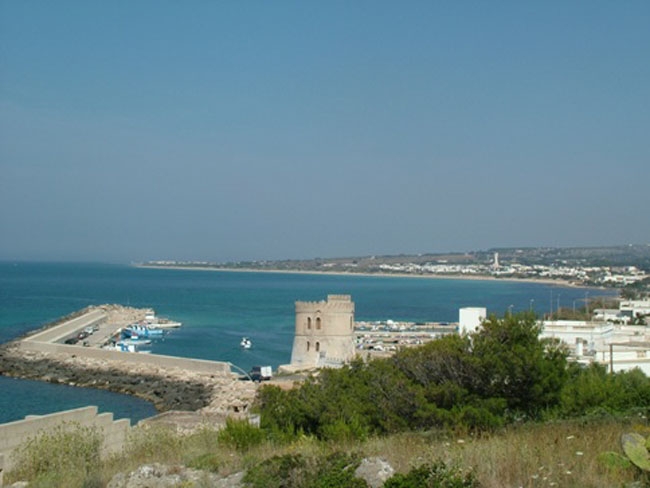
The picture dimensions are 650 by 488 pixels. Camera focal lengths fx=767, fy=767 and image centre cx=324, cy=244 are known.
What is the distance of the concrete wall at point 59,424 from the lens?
37.2 ft

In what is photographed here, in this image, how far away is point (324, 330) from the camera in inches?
1067

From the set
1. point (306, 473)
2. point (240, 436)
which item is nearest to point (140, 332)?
point (240, 436)

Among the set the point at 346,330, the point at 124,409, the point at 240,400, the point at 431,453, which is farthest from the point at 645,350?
the point at 431,453

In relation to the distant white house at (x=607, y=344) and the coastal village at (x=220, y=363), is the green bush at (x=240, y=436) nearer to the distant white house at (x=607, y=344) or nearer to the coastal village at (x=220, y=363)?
the coastal village at (x=220, y=363)

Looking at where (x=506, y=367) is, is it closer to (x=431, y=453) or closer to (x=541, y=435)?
(x=541, y=435)

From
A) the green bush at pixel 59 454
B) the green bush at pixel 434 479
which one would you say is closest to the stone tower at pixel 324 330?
the green bush at pixel 59 454

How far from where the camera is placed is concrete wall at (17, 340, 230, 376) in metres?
31.3

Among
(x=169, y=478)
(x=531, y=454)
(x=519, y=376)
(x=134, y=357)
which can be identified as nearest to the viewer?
(x=531, y=454)

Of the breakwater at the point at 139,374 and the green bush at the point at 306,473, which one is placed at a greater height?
the green bush at the point at 306,473

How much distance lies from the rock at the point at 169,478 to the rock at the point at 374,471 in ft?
3.54

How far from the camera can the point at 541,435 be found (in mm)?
7348

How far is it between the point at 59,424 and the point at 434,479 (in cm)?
799

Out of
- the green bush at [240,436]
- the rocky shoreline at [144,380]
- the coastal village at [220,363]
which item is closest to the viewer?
the green bush at [240,436]

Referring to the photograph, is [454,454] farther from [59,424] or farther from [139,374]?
[139,374]
